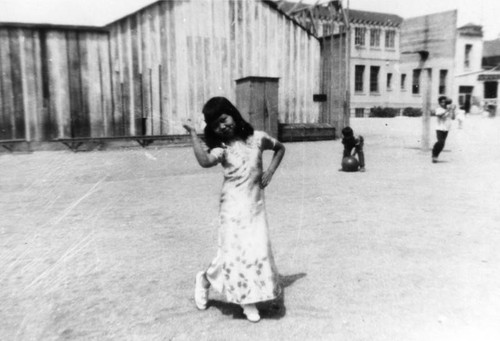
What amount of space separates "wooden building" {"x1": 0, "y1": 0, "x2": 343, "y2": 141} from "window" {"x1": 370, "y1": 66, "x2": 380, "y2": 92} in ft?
97.0

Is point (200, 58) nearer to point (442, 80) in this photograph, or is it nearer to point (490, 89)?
point (442, 80)

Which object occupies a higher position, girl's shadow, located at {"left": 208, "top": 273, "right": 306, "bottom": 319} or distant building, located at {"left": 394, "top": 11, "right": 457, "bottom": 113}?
distant building, located at {"left": 394, "top": 11, "right": 457, "bottom": 113}

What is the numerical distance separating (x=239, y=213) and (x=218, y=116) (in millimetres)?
709

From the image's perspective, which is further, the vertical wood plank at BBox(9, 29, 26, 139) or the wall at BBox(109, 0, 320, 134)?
the wall at BBox(109, 0, 320, 134)

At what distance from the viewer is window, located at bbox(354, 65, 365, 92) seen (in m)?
45.1

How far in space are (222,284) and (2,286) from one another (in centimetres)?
203

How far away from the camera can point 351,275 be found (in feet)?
13.4

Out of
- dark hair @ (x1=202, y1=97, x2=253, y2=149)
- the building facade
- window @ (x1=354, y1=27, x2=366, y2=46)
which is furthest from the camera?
window @ (x1=354, y1=27, x2=366, y2=46)

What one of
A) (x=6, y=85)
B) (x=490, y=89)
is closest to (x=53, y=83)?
(x=6, y=85)

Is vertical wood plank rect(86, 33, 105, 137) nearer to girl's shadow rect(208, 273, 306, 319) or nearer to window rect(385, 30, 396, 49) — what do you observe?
girl's shadow rect(208, 273, 306, 319)

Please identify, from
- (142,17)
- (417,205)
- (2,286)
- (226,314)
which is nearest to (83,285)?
(2,286)

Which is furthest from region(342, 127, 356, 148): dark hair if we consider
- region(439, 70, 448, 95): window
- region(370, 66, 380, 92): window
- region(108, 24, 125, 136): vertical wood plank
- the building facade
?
region(439, 70, 448, 95): window

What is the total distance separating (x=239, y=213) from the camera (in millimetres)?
3264

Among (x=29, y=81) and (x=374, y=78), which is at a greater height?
(x=374, y=78)
